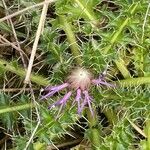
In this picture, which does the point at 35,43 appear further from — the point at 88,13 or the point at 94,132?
the point at 94,132

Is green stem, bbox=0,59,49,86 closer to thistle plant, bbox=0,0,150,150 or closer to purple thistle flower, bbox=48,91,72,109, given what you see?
thistle plant, bbox=0,0,150,150

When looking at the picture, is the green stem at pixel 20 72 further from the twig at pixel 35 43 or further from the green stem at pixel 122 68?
the green stem at pixel 122 68

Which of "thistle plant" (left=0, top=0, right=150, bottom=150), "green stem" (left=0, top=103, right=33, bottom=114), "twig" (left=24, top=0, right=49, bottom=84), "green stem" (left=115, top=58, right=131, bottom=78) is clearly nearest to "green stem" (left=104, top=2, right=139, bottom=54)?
"thistle plant" (left=0, top=0, right=150, bottom=150)

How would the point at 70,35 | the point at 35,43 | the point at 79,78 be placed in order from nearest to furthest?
the point at 79,78
the point at 35,43
the point at 70,35

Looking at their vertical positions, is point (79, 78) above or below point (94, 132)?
above

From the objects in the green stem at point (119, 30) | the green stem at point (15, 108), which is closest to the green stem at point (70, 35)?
the green stem at point (119, 30)

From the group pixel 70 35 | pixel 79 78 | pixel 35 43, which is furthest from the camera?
pixel 70 35

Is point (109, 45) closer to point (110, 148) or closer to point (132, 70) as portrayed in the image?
point (132, 70)

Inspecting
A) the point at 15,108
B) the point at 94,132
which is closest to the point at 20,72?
the point at 15,108
